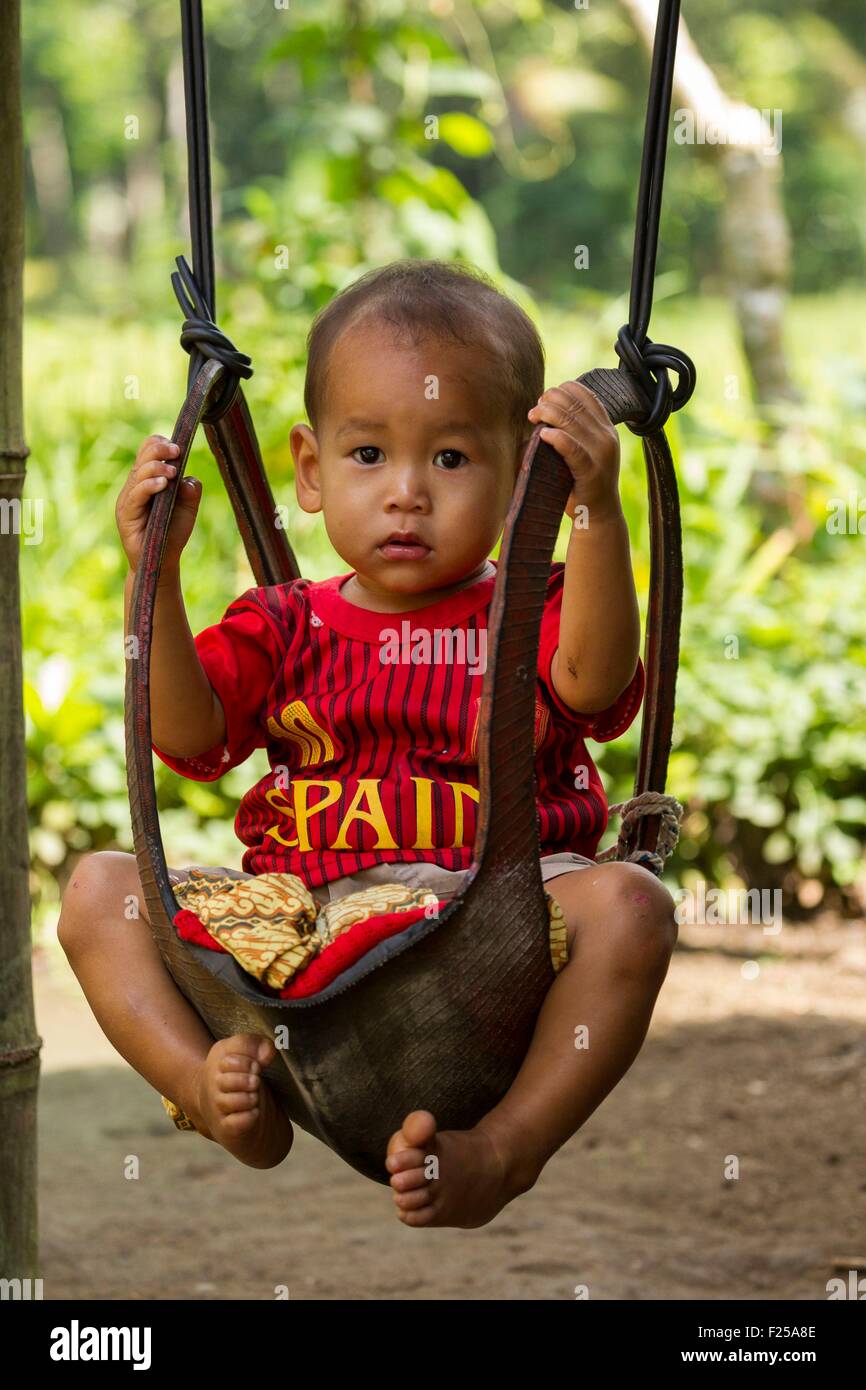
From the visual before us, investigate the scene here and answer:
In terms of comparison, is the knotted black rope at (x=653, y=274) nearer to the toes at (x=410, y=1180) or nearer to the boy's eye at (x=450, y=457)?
the boy's eye at (x=450, y=457)

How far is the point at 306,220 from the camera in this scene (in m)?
5.85

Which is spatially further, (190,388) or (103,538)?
(103,538)

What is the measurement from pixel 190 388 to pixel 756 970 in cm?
355

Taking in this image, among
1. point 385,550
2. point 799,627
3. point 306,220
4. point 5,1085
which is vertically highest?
point 306,220

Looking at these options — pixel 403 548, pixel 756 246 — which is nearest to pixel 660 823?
pixel 403 548

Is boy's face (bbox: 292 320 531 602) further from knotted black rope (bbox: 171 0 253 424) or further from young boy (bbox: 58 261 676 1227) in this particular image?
knotted black rope (bbox: 171 0 253 424)

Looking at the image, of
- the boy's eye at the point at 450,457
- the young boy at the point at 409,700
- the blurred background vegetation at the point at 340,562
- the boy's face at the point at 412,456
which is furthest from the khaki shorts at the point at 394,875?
the blurred background vegetation at the point at 340,562

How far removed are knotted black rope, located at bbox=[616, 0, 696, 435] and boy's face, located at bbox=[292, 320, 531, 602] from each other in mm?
183

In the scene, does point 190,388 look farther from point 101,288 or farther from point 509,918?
point 101,288

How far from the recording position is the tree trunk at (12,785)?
247 centimetres

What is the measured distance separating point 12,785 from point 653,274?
4.03ft

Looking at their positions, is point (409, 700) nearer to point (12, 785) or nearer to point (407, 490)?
point (407, 490)
